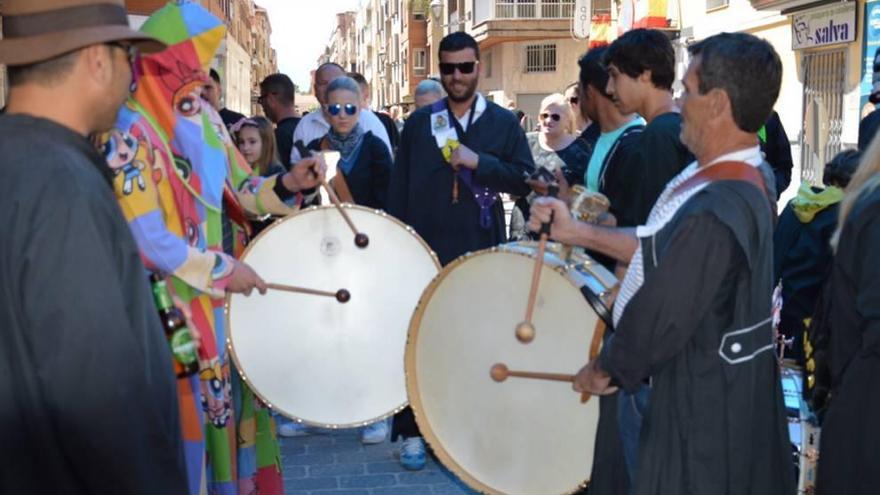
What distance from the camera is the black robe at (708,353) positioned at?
251cm

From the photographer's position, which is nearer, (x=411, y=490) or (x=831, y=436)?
(x=831, y=436)

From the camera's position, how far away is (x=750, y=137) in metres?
2.68

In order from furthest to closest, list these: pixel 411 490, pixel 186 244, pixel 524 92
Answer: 1. pixel 524 92
2. pixel 411 490
3. pixel 186 244

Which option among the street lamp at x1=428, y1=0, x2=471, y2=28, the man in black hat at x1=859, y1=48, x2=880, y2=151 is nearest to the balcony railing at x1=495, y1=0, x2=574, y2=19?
the street lamp at x1=428, y1=0, x2=471, y2=28

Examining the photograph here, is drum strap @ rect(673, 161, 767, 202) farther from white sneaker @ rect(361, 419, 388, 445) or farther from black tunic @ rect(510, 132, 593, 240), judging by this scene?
white sneaker @ rect(361, 419, 388, 445)

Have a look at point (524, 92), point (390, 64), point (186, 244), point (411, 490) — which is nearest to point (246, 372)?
point (186, 244)

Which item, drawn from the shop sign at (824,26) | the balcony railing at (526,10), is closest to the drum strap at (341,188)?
the shop sign at (824,26)

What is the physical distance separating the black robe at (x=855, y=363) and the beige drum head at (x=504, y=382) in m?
0.71

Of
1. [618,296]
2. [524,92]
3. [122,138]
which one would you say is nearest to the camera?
[618,296]

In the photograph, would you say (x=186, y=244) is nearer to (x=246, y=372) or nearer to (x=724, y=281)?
(x=246, y=372)

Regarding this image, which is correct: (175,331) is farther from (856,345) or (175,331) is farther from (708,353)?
(856,345)

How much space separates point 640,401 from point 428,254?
1.14 metres

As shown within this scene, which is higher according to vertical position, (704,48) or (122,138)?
(704,48)

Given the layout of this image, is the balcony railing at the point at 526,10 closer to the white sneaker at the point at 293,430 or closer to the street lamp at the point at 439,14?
the street lamp at the point at 439,14
